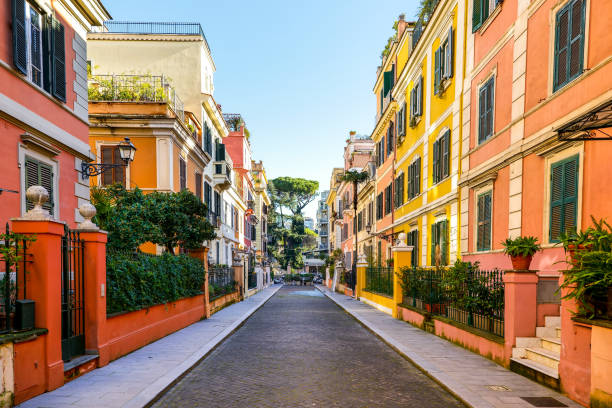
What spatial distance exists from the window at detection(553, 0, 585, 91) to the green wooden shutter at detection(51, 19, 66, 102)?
11.4 m

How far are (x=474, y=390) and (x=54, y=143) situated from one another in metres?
10.4

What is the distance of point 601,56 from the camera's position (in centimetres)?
764

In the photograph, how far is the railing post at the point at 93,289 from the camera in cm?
728

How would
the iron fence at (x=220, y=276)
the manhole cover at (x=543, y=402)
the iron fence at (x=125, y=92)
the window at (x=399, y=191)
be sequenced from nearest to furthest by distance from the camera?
1. the manhole cover at (x=543, y=402)
2. the iron fence at (x=220, y=276)
3. the iron fence at (x=125, y=92)
4. the window at (x=399, y=191)

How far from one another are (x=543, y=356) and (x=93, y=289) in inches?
294

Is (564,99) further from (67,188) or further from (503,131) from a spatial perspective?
(67,188)

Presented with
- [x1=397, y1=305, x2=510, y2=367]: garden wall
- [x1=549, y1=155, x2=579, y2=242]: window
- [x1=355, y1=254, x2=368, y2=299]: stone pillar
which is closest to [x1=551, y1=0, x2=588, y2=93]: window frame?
[x1=549, y1=155, x2=579, y2=242]: window

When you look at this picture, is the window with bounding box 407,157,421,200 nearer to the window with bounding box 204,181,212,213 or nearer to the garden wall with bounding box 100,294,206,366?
the garden wall with bounding box 100,294,206,366

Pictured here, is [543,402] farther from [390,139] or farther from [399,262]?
[390,139]

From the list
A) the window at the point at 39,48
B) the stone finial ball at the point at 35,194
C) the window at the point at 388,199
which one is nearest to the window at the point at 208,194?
the window at the point at 388,199

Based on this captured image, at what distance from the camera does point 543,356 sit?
6.73 metres

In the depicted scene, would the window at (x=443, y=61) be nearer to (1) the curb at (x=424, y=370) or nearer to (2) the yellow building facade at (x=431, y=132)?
(2) the yellow building facade at (x=431, y=132)

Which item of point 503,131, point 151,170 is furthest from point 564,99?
point 151,170

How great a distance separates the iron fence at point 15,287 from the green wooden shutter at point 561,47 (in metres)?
10.1
